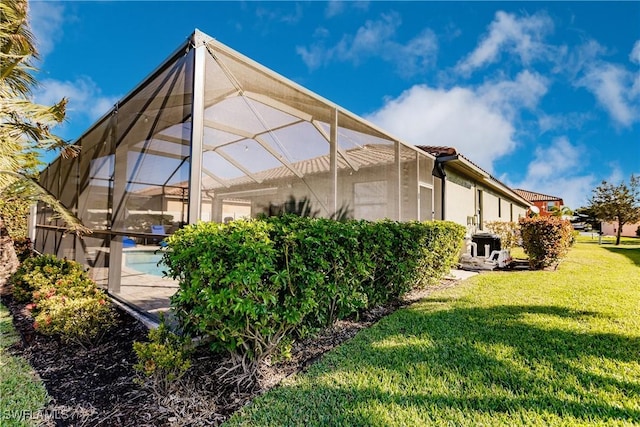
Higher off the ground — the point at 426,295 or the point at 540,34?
the point at 540,34

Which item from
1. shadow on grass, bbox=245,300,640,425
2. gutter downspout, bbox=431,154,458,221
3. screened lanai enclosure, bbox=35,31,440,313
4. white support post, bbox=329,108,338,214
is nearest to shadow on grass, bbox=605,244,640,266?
gutter downspout, bbox=431,154,458,221

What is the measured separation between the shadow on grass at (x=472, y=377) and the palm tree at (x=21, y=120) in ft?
19.0

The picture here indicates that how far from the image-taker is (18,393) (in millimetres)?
3021

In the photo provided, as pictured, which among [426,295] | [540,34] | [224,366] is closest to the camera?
[224,366]

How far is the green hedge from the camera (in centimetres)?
284

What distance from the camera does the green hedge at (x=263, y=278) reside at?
284 centimetres

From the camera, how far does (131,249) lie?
5109 millimetres

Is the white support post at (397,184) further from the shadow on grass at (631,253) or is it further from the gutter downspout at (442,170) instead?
the shadow on grass at (631,253)

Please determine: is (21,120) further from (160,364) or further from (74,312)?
(160,364)

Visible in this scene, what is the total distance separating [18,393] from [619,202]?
32.9 meters

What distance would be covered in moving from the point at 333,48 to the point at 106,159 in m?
7.21

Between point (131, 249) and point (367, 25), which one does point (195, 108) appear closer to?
point (131, 249)

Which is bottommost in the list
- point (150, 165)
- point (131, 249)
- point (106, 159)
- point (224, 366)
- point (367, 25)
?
point (224, 366)

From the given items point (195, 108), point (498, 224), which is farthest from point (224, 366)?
point (498, 224)
